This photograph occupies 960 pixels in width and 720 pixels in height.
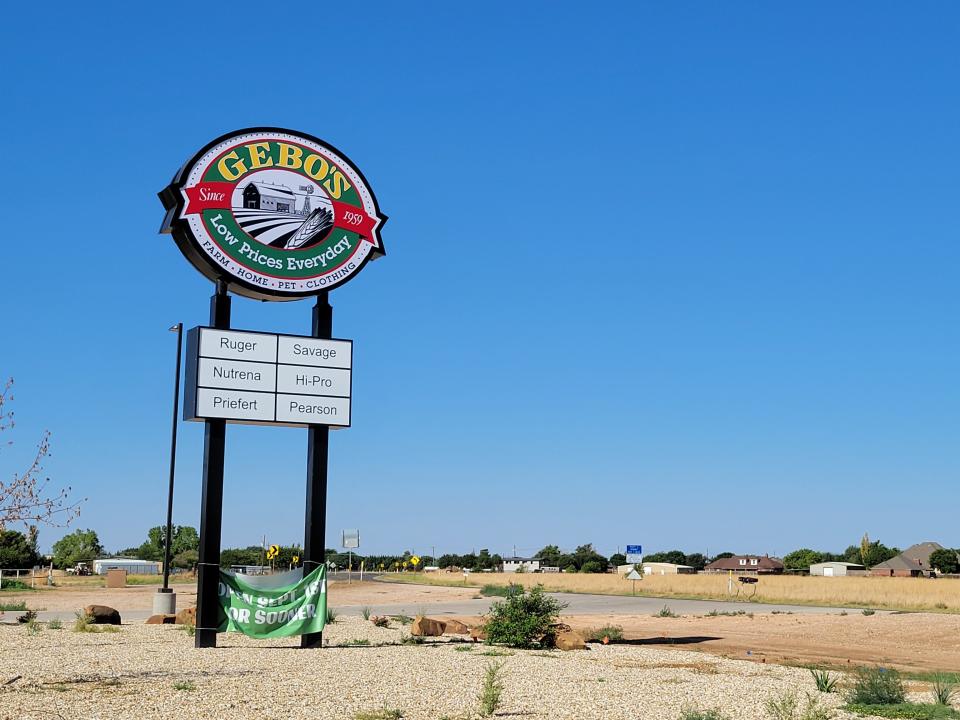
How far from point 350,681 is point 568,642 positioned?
7.85 metres

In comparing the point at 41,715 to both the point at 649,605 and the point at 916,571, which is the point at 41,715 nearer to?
the point at 649,605

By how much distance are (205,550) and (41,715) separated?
969 cm

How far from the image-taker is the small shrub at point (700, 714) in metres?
12.1

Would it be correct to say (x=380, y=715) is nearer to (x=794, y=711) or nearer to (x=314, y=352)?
(x=794, y=711)

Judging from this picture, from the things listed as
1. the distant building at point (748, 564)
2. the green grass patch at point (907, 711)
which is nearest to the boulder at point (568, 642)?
the green grass patch at point (907, 711)

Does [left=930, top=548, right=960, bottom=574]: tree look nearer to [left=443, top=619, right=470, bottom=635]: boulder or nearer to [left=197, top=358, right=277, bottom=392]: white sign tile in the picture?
[left=443, top=619, right=470, bottom=635]: boulder

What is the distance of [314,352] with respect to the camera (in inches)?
898

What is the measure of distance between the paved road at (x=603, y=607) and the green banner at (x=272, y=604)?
13.7 metres

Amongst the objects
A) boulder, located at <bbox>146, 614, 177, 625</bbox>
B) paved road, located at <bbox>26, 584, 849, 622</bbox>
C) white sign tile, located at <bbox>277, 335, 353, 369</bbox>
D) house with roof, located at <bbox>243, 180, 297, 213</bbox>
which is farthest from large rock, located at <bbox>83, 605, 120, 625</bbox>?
house with roof, located at <bbox>243, 180, 297, 213</bbox>

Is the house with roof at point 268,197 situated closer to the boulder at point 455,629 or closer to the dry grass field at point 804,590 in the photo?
the boulder at point 455,629

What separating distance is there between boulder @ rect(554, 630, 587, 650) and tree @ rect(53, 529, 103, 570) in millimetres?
111418

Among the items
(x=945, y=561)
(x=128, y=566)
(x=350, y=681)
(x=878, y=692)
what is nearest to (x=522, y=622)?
A: (x=350, y=681)

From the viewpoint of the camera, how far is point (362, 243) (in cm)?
2370

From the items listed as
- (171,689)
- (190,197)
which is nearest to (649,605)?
(190,197)
